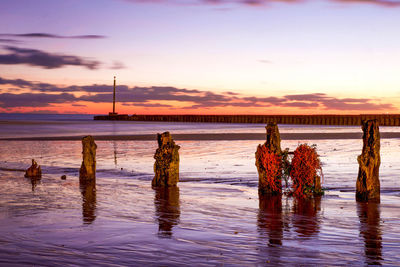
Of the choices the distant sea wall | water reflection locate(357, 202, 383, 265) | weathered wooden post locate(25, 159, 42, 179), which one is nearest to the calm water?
water reflection locate(357, 202, 383, 265)

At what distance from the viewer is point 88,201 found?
13609 millimetres

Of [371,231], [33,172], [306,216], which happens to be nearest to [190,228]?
[306,216]

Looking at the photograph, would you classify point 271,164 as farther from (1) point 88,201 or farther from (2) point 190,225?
(1) point 88,201

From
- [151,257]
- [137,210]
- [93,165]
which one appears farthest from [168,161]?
[151,257]

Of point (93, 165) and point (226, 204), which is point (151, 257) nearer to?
point (226, 204)

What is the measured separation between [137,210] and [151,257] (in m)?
4.18

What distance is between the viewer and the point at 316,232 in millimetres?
10031

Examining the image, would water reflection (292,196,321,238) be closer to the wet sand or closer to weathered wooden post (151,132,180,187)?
the wet sand

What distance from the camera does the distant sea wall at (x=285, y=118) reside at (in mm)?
108500

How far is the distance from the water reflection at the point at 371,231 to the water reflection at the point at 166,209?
11.6ft

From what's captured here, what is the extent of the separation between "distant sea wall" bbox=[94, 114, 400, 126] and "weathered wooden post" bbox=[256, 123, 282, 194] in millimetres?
82673

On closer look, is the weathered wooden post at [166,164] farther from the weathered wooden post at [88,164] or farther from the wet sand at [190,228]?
the weathered wooden post at [88,164]

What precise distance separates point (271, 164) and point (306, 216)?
11.1 ft

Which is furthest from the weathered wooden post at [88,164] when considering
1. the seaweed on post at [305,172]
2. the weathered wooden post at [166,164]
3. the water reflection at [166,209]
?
the seaweed on post at [305,172]
